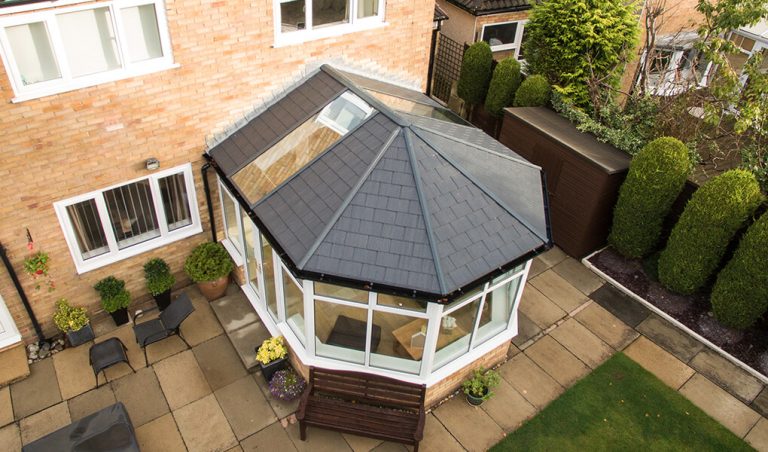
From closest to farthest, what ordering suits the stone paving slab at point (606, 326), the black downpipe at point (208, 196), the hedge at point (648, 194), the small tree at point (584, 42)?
1. the black downpipe at point (208, 196)
2. the hedge at point (648, 194)
3. the stone paving slab at point (606, 326)
4. the small tree at point (584, 42)

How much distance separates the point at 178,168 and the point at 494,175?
606 cm

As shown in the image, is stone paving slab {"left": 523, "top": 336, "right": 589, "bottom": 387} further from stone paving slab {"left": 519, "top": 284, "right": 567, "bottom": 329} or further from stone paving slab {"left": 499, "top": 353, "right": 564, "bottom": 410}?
stone paving slab {"left": 519, "top": 284, "right": 567, "bottom": 329}

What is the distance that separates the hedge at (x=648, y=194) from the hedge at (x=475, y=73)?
6611mm

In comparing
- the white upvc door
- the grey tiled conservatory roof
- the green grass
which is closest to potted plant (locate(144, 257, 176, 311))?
the white upvc door

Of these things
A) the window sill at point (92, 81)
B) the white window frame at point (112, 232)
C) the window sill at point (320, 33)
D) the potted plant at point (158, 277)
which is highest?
the window sill at point (320, 33)

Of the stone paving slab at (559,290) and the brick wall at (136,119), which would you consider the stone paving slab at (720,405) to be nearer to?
the stone paving slab at (559,290)

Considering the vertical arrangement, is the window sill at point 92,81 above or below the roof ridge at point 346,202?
above

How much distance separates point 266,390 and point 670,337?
8.75 m

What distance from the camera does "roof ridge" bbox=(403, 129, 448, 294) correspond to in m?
8.23

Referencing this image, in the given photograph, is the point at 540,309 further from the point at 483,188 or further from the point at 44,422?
the point at 44,422

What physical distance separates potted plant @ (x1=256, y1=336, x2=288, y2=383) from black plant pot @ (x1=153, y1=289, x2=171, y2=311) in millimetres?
2705

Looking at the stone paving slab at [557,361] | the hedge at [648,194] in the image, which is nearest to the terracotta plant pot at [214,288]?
the stone paving slab at [557,361]

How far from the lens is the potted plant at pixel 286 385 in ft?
34.7

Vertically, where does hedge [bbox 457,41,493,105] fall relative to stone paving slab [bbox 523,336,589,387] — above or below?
above
